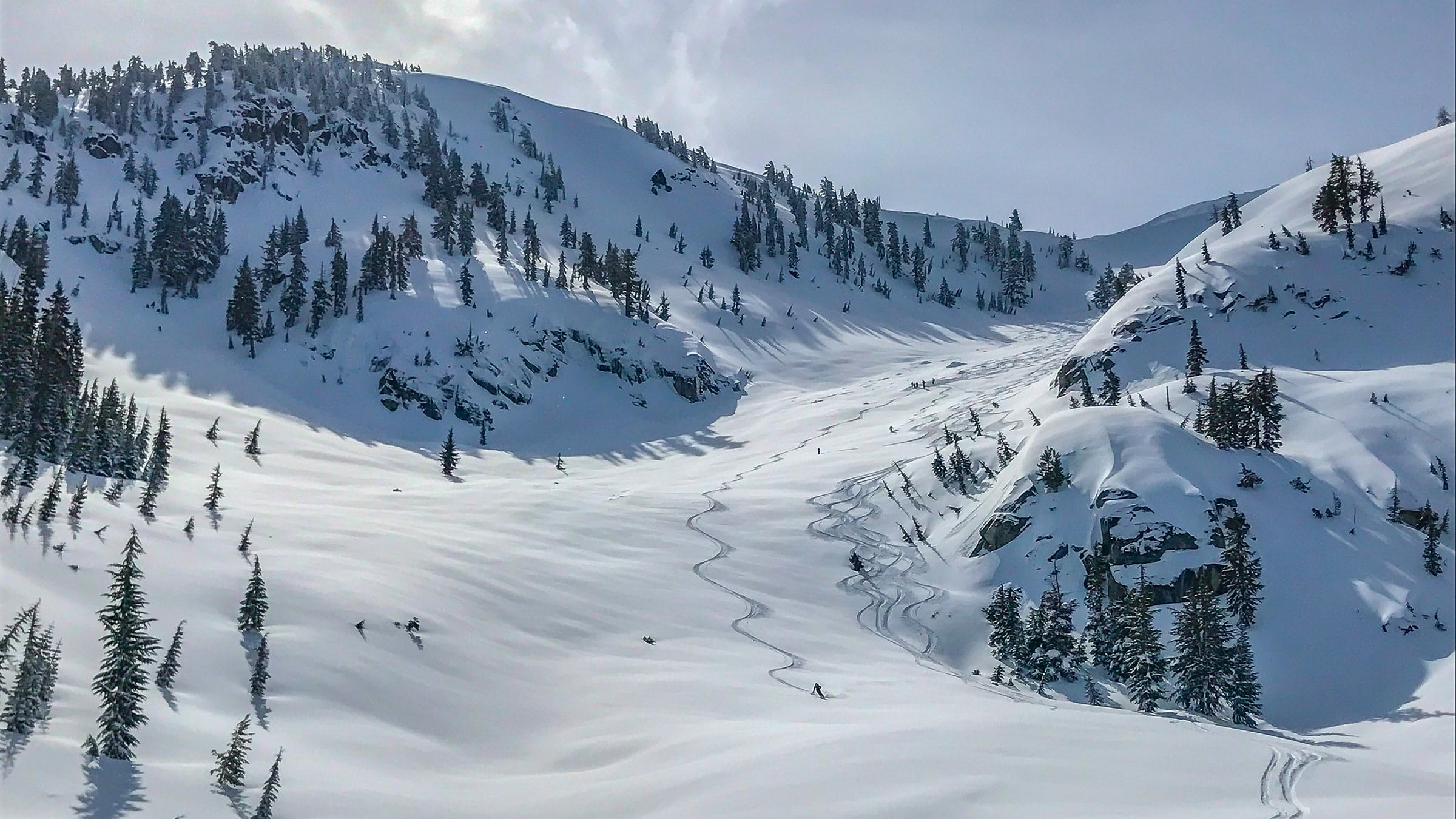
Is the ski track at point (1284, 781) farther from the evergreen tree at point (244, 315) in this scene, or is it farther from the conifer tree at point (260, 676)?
the evergreen tree at point (244, 315)

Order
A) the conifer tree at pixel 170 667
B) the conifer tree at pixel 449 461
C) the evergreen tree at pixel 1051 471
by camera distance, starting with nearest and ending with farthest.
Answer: the conifer tree at pixel 170 667 < the evergreen tree at pixel 1051 471 < the conifer tree at pixel 449 461

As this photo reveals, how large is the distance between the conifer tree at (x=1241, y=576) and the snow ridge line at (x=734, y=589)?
31329mm

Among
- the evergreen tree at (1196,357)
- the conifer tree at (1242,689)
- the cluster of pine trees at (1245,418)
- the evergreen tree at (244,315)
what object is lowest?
the conifer tree at (1242,689)

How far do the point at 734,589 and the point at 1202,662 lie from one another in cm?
2750

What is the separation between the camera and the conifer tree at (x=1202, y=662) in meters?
46.6

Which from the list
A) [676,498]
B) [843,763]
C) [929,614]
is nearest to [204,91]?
[676,498]

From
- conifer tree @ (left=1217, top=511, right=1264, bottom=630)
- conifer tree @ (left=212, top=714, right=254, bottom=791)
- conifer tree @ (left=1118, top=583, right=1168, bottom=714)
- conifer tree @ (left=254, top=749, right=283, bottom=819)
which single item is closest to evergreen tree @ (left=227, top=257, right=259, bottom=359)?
conifer tree @ (left=212, top=714, right=254, bottom=791)

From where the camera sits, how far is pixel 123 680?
21016 mm

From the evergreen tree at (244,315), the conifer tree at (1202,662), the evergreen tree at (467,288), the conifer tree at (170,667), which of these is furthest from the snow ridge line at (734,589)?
the evergreen tree at (244,315)

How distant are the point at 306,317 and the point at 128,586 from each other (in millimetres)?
116562

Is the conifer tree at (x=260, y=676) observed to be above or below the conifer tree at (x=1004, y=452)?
below

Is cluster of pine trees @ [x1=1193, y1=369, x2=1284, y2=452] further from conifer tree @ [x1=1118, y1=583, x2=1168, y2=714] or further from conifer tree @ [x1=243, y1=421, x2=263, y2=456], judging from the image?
conifer tree @ [x1=243, y1=421, x2=263, y2=456]

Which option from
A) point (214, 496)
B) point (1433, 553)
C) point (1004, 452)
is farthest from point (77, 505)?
point (1433, 553)

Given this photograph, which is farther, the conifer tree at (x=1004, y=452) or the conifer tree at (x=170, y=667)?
the conifer tree at (x=1004, y=452)
